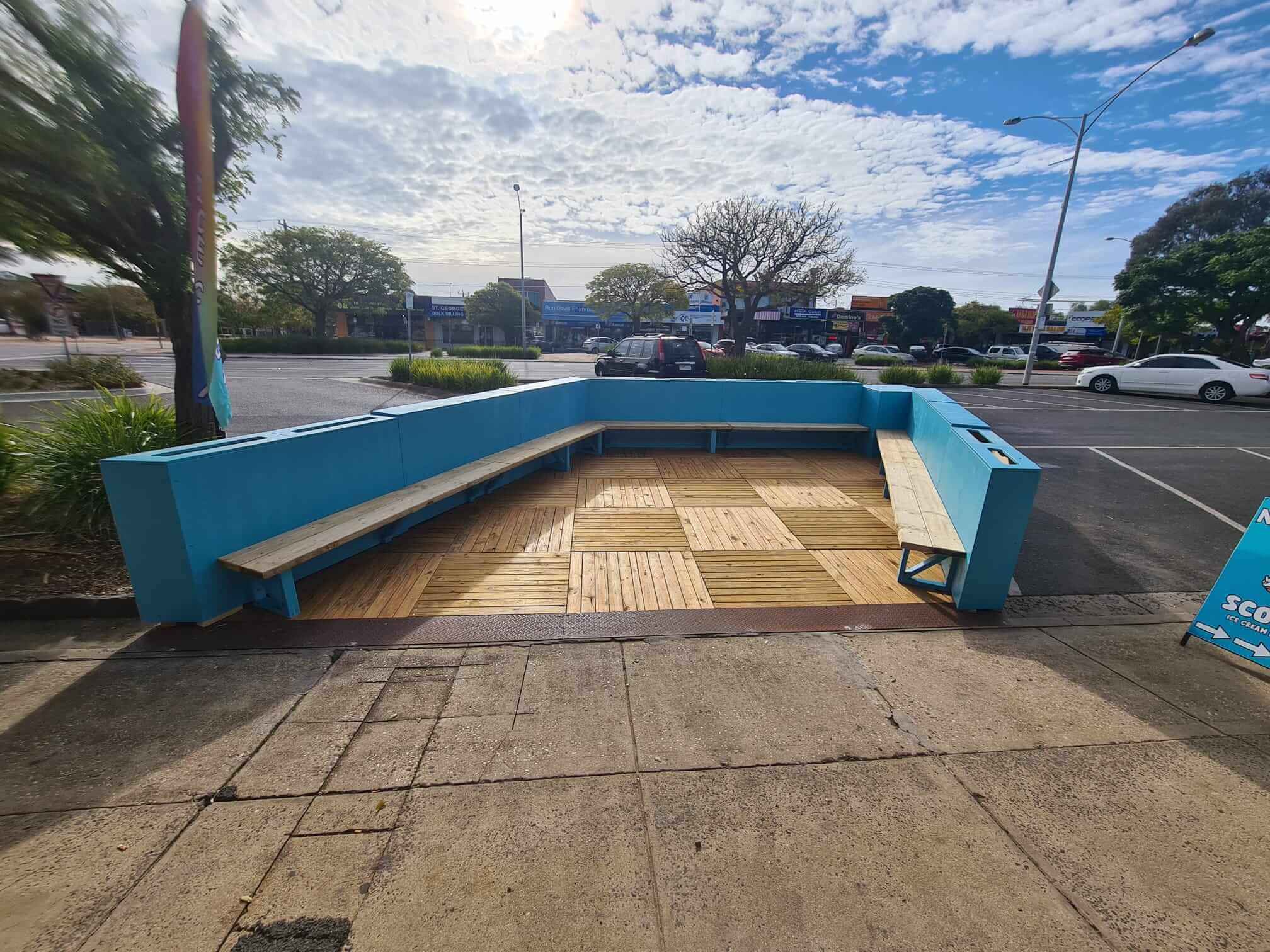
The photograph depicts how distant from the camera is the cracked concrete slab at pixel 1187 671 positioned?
289 cm

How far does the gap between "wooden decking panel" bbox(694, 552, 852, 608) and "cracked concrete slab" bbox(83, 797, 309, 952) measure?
2.74 metres

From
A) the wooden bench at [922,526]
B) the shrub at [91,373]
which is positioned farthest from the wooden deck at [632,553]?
the shrub at [91,373]

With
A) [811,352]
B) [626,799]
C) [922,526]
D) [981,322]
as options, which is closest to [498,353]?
[811,352]

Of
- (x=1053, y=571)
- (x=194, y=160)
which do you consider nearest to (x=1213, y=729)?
(x=1053, y=571)

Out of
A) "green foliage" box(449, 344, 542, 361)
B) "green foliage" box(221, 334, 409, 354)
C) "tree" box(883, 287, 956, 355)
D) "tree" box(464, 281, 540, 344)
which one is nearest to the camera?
"green foliage" box(449, 344, 542, 361)

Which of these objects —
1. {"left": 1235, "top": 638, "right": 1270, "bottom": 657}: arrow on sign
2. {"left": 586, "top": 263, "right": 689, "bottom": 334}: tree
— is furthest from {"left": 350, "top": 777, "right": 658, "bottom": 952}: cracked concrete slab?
{"left": 586, "top": 263, "right": 689, "bottom": 334}: tree

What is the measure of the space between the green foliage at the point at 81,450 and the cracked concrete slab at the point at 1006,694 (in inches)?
221

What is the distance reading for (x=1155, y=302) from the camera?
989 inches

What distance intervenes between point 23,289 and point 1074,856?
9310 mm

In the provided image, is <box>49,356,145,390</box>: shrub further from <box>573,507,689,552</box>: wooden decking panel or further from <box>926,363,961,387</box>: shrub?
<box>926,363,961,387</box>: shrub

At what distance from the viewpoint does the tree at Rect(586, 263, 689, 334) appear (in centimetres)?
4941

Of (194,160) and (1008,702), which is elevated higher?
(194,160)

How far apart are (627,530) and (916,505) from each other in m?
2.65

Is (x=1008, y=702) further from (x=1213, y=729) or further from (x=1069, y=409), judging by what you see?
(x=1069, y=409)
